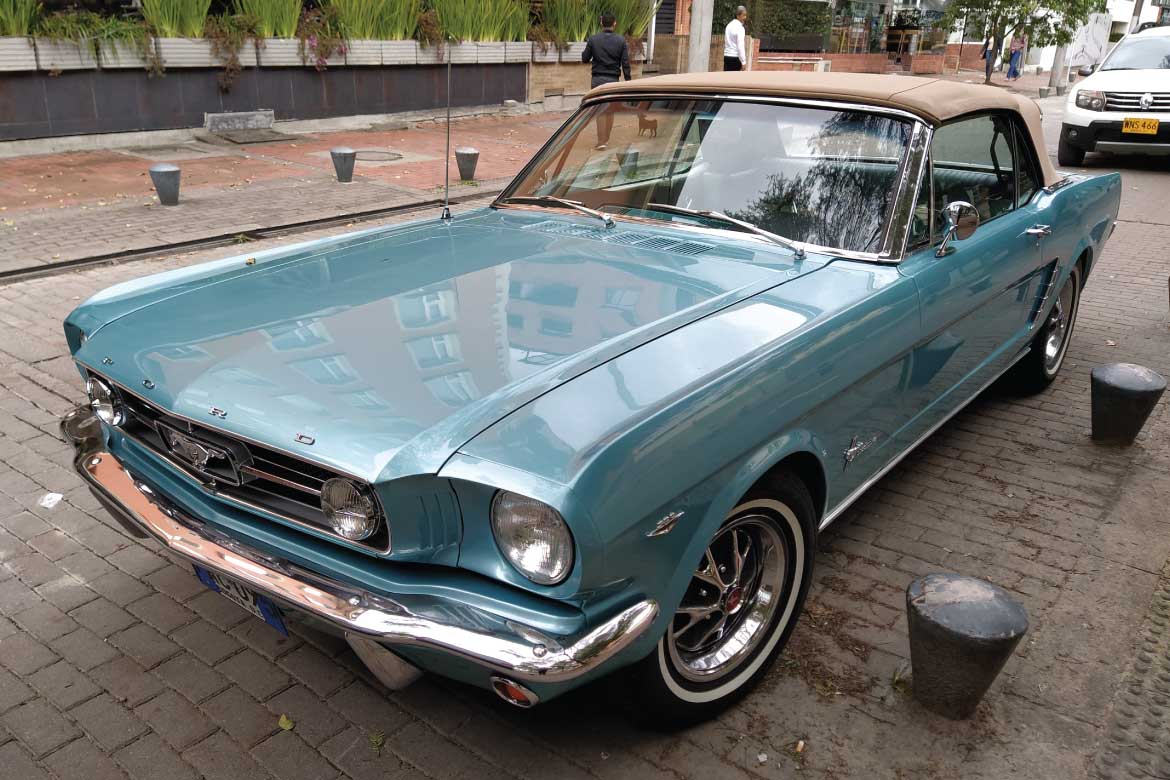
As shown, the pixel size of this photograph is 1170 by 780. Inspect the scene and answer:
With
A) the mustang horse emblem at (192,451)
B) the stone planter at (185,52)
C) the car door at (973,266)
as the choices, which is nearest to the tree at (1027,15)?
the stone planter at (185,52)

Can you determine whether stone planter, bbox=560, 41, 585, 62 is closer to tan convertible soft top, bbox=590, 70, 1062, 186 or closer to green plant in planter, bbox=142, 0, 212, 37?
green plant in planter, bbox=142, 0, 212, 37

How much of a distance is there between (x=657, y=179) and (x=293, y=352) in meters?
1.88

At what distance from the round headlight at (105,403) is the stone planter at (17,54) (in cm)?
1062

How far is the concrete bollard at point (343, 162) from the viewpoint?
1095 cm

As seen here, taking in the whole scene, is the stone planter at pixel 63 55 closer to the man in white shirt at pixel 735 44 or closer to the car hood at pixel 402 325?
the man in white shirt at pixel 735 44

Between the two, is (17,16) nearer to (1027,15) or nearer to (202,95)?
(202,95)

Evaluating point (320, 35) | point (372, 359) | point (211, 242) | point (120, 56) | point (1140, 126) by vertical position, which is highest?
point (320, 35)

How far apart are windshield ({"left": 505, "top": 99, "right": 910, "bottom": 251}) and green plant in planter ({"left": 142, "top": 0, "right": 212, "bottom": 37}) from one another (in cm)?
1098

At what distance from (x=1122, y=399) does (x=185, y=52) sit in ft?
41.5

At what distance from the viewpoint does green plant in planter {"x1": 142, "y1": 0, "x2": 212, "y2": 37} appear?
41.8ft

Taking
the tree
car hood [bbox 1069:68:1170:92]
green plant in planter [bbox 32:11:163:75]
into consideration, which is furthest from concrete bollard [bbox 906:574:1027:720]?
the tree

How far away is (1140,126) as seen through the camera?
13.1 m

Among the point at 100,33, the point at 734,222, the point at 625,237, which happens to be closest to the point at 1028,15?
the point at 100,33

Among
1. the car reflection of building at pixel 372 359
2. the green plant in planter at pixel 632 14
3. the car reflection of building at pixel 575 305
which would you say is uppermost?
the green plant in planter at pixel 632 14
